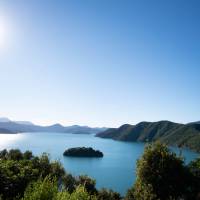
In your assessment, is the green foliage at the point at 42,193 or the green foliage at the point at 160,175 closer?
the green foliage at the point at 42,193

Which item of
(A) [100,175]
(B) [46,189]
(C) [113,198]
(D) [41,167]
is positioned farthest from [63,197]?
(A) [100,175]

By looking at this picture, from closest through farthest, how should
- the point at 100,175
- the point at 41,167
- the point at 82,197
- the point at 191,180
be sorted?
the point at 82,197 → the point at 191,180 → the point at 41,167 → the point at 100,175

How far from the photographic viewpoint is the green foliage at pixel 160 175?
42.4 metres

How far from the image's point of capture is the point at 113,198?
192 ft

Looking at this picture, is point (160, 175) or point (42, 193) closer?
point (42, 193)

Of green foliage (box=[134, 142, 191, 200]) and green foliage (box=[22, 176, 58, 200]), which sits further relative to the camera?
green foliage (box=[134, 142, 191, 200])

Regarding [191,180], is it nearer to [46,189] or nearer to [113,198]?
[113,198]

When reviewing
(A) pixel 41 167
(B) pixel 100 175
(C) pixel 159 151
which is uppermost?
(C) pixel 159 151

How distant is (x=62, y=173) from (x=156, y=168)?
3128 cm

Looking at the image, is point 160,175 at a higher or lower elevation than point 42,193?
lower

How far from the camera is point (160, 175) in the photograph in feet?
139

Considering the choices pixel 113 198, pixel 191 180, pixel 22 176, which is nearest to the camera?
pixel 22 176

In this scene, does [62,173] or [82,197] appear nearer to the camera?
[82,197]

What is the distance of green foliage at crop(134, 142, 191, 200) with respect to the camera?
139 feet
